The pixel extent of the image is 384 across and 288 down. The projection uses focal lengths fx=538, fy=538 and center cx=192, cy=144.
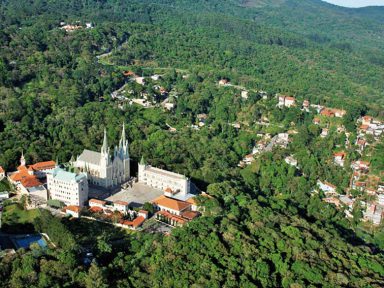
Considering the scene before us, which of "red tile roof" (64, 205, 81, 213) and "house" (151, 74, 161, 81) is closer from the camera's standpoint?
"red tile roof" (64, 205, 81, 213)

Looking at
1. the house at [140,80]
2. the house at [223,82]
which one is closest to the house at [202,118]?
the house at [140,80]

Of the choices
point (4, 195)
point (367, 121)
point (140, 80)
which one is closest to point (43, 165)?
point (4, 195)

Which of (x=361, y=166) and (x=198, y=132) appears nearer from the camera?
(x=361, y=166)

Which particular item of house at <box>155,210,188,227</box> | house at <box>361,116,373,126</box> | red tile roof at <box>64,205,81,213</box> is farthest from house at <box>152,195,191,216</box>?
house at <box>361,116,373,126</box>

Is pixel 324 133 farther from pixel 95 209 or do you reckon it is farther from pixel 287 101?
pixel 95 209

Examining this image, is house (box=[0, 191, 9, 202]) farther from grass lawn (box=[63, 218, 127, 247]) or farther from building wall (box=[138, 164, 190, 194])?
building wall (box=[138, 164, 190, 194])
